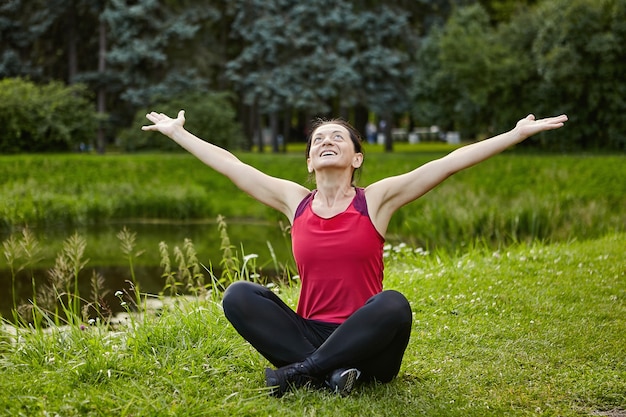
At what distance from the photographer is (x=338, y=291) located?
143 inches

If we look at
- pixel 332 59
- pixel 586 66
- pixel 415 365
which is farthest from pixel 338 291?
pixel 332 59

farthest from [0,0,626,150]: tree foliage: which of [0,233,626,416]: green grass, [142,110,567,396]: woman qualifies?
[142,110,567,396]: woman

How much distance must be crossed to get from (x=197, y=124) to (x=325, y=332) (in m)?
17.5

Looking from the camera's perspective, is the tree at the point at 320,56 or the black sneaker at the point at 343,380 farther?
the tree at the point at 320,56

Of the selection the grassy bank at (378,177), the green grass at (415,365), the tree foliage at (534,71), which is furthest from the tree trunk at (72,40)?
the green grass at (415,365)

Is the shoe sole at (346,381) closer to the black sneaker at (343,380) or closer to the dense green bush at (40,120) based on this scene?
the black sneaker at (343,380)

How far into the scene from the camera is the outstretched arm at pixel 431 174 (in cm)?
371

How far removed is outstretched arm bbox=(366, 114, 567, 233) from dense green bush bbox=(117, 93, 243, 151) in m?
17.0

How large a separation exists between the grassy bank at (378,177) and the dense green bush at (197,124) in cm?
241

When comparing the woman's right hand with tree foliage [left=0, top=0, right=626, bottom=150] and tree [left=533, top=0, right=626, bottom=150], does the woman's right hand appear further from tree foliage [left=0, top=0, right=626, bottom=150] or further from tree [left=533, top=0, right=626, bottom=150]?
tree foliage [left=0, top=0, right=626, bottom=150]

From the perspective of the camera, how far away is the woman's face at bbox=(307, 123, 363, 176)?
3.73 meters

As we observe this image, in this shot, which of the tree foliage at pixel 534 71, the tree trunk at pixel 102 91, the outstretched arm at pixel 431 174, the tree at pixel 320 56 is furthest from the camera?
the tree trunk at pixel 102 91

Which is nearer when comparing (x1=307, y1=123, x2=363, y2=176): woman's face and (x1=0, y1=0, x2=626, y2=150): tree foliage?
(x1=307, y1=123, x2=363, y2=176): woman's face

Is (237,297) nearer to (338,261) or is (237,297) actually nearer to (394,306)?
(338,261)
